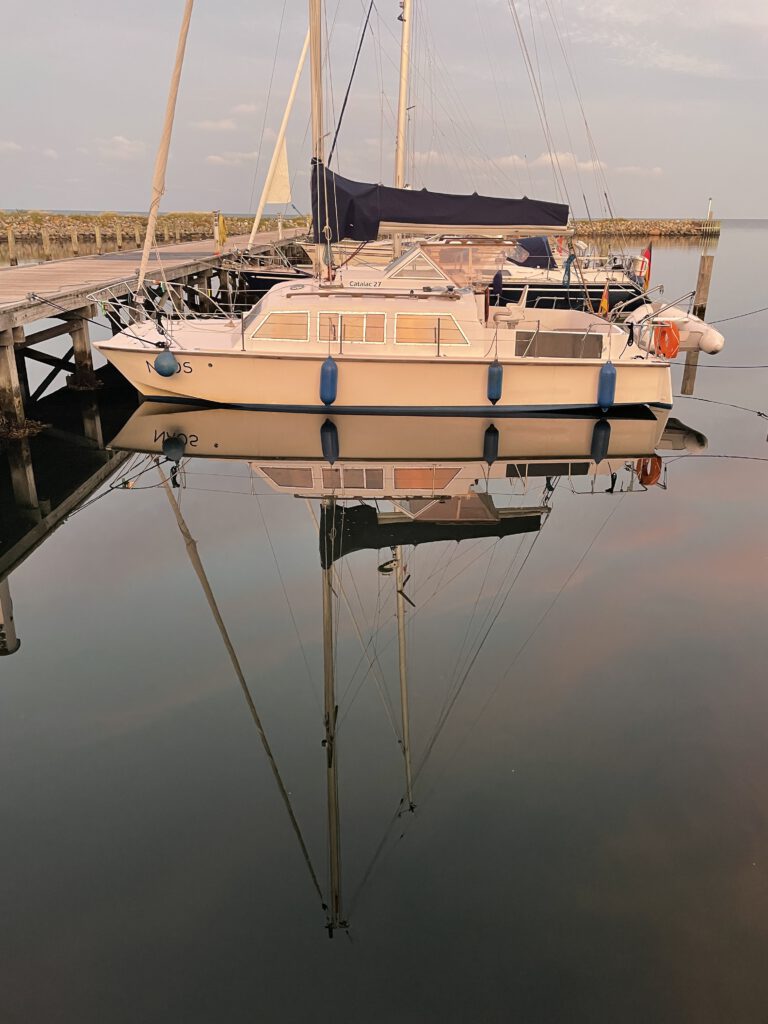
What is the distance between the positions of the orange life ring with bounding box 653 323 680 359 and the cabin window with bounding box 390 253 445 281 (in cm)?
441

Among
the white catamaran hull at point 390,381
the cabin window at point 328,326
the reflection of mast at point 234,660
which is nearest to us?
the reflection of mast at point 234,660

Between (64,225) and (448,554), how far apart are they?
55965 millimetres

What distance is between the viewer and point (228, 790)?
5.23 meters

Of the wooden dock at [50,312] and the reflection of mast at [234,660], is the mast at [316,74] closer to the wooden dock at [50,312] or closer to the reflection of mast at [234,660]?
Answer: the wooden dock at [50,312]

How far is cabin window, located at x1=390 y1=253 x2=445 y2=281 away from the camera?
14539 mm

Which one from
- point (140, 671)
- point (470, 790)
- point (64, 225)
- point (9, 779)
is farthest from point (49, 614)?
point (64, 225)

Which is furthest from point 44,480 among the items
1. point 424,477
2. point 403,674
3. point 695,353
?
Answer: point 695,353

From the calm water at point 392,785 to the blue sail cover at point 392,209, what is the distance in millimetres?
7227

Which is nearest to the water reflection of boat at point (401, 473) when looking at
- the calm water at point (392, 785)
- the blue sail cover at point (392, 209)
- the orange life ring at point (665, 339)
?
the calm water at point (392, 785)

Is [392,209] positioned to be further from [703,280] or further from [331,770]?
[703,280]

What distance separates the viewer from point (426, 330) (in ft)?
44.5

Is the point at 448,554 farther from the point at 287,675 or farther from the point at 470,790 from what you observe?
the point at 470,790

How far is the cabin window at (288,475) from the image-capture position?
456 inches

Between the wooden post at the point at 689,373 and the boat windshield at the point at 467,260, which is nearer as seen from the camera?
the wooden post at the point at 689,373
